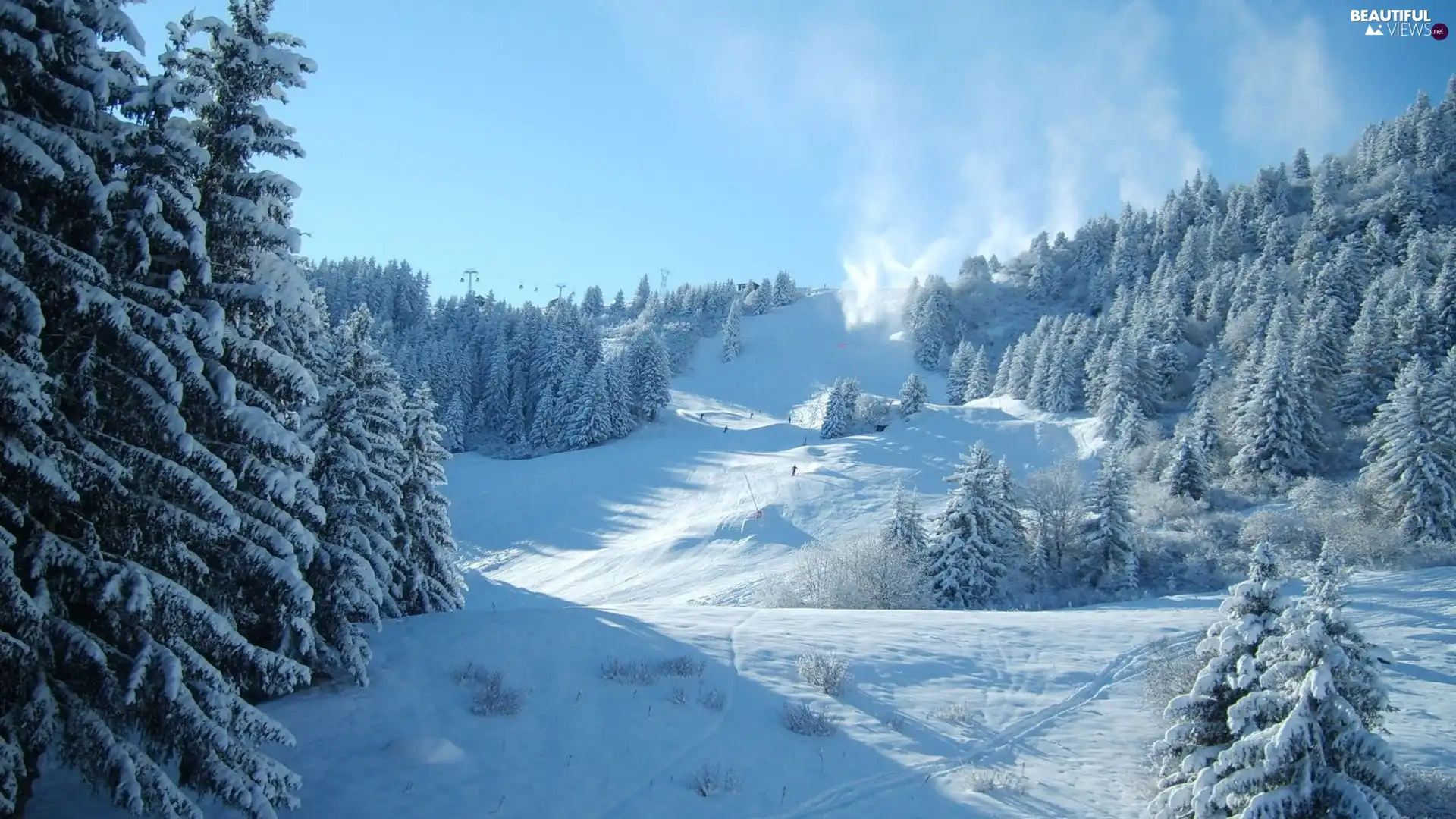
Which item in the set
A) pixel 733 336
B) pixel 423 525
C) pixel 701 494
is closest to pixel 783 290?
pixel 733 336

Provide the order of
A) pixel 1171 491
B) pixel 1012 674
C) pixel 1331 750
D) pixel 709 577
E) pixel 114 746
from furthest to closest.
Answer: pixel 1171 491
pixel 709 577
pixel 1012 674
pixel 1331 750
pixel 114 746

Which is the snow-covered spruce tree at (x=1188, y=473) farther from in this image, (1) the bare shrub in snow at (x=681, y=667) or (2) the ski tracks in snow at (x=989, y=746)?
(1) the bare shrub in snow at (x=681, y=667)

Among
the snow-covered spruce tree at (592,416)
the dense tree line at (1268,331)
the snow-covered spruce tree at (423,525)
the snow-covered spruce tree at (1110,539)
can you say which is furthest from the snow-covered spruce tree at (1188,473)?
the snow-covered spruce tree at (592,416)

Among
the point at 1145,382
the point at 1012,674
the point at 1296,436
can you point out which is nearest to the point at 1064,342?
the point at 1145,382

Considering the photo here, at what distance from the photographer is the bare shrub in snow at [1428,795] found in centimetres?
1010

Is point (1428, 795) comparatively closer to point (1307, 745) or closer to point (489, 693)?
point (1307, 745)

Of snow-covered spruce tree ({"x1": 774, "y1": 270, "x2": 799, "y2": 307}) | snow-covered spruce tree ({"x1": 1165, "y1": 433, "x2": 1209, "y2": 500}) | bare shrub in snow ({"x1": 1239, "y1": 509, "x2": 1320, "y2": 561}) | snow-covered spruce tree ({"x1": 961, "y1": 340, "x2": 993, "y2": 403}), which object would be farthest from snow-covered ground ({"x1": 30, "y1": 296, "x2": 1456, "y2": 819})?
snow-covered spruce tree ({"x1": 774, "y1": 270, "x2": 799, "y2": 307})

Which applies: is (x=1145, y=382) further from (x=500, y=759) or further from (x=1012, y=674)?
(x=500, y=759)

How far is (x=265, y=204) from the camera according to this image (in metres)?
9.67

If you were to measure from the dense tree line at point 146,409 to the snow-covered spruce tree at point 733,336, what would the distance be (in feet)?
376

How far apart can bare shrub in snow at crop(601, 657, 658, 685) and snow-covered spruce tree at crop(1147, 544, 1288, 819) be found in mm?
8824

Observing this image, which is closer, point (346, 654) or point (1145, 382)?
point (346, 654)

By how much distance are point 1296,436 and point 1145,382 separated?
1980cm

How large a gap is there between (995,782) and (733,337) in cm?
11612
